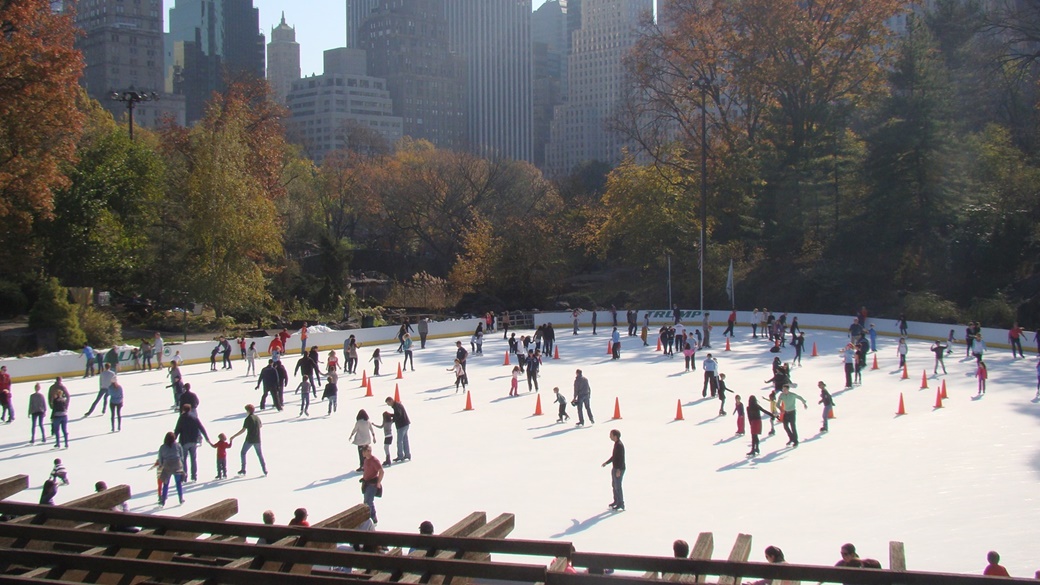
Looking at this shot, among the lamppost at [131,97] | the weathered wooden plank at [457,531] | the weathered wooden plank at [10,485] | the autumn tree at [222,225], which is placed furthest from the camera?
the lamppost at [131,97]

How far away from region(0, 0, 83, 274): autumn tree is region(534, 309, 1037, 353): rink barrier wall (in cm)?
2122

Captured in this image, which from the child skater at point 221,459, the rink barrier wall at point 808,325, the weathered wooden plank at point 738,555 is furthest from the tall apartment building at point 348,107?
the weathered wooden plank at point 738,555

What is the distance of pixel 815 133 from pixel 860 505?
4572 cm

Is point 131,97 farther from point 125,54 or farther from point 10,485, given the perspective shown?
point 125,54

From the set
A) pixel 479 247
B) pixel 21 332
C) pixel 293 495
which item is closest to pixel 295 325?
pixel 21 332

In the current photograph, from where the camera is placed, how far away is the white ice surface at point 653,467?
12.2m

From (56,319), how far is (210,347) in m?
6.55

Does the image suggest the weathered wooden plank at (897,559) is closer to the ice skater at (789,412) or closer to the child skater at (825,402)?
the ice skater at (789,412)

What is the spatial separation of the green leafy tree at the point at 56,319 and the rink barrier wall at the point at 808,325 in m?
19.2

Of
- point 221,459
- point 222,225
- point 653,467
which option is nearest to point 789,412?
point 653,467

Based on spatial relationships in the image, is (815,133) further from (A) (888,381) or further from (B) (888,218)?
(A) (888,381)

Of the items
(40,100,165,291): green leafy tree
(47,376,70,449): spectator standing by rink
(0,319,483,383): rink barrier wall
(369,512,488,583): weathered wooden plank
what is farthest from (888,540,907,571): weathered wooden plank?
(40,100,165,291): green leafy tree

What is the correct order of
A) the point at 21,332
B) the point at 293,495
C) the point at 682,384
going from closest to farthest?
the point at 293,495 < the point at 682,384 < the point at 21,332

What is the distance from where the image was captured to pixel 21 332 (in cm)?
3522
